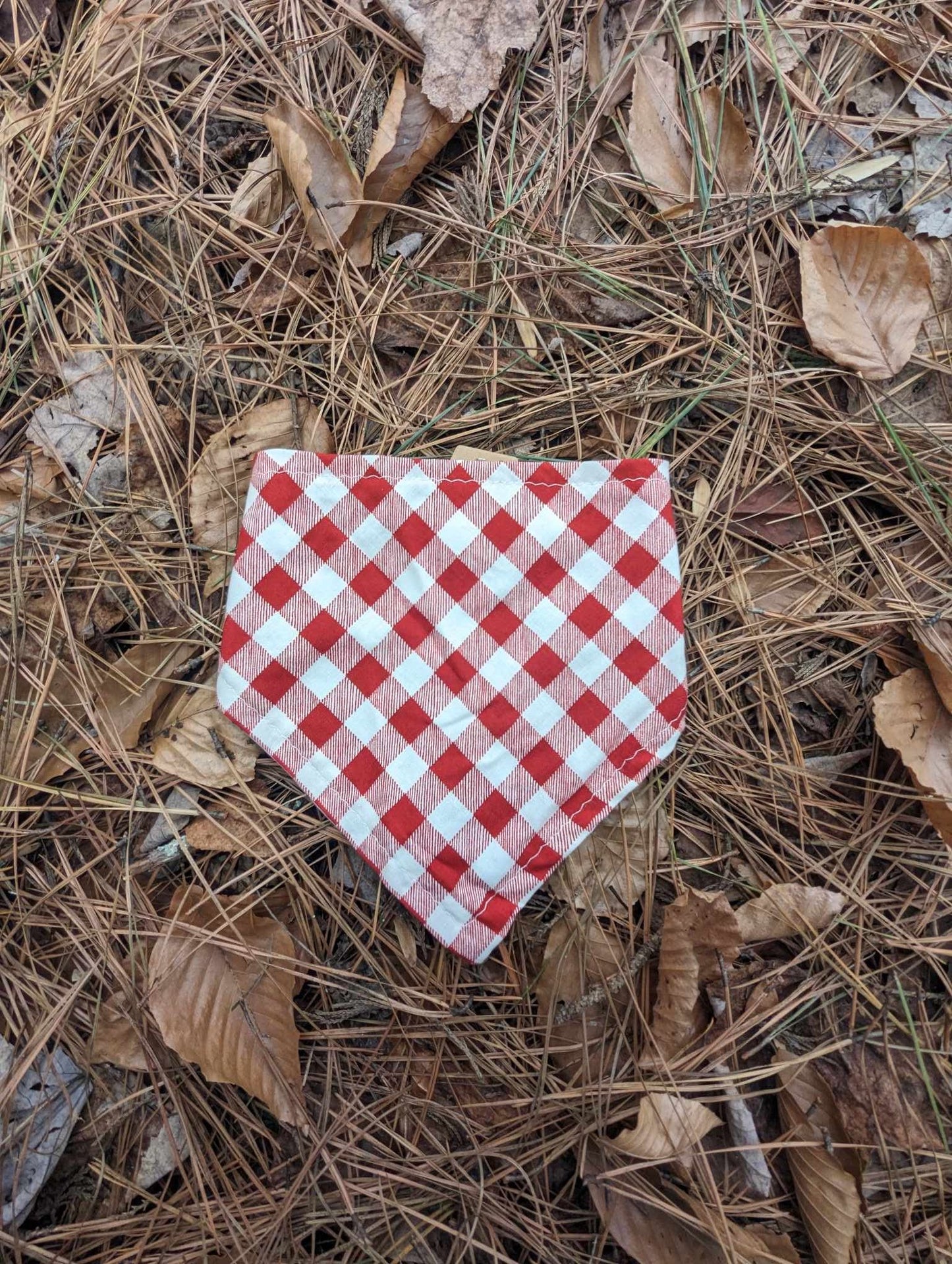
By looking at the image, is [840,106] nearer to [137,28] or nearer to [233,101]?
[233,101]

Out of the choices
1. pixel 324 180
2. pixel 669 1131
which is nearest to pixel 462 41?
pixel 324 180

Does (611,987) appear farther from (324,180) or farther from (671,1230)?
(324,180)

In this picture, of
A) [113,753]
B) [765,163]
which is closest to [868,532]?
[765,163]

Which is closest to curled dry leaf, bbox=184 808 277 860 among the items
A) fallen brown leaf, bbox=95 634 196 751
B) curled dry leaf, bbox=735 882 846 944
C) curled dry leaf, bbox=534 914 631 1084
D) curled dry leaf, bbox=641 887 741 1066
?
fallen brown leaf, bbox=95 634 196 751

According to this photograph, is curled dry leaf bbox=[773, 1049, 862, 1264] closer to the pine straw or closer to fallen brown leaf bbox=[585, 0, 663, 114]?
the pine straw

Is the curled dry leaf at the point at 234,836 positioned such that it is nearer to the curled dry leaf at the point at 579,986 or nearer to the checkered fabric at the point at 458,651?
the checkered fabric at the point at 458,651

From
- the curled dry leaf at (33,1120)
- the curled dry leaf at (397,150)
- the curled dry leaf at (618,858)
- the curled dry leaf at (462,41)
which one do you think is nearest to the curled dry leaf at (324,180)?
the curled dry leaf at (397,150)
